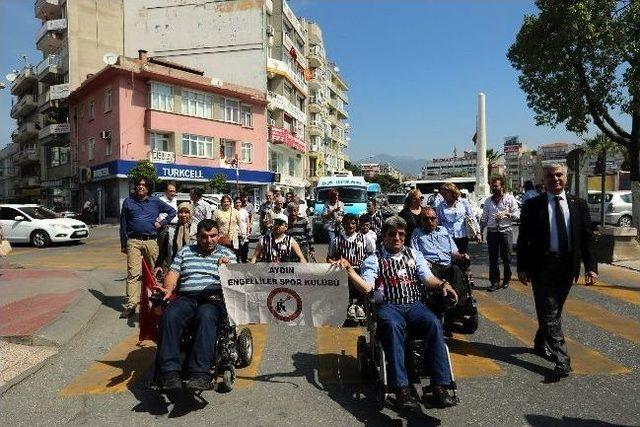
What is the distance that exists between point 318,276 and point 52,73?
5196cm

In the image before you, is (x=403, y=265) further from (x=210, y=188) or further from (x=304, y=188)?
(x=304, y=188)

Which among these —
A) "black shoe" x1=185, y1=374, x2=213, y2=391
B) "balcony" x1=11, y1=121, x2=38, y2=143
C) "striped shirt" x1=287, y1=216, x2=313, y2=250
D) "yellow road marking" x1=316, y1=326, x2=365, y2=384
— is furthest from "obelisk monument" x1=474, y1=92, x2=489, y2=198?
"balcony" x1=11, y1=121, x2=38, y2=143

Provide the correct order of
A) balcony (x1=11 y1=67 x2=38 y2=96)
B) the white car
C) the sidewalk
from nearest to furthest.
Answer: the sidewalk, the white car, balcony (x1=11 y1=67 x2=38 y2=96)

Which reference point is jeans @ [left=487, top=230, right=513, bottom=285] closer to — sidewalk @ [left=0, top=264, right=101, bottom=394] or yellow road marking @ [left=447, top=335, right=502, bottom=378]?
yellow road marking @ [left=447, top=335, right=502, bottom=378]

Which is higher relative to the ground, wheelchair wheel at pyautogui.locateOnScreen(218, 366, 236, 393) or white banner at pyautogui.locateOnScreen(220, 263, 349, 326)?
white banner at pyautogui.locateOnScreen(220, 263, 349, 326)

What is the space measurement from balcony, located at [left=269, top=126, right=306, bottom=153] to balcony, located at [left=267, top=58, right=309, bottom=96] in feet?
17.4

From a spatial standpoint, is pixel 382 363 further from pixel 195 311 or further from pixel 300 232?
pixel 300 232

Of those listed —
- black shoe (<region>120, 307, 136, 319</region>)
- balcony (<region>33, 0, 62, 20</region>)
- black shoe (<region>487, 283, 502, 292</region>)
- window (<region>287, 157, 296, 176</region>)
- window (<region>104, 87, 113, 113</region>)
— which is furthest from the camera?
window (<region>287, 157, 296, 176</region>)

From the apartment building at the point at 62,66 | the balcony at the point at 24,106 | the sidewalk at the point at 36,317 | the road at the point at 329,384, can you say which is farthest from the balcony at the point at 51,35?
the road at the point at 329,384

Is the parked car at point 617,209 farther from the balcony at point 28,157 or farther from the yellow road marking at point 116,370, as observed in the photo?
the balcony at point 28,157

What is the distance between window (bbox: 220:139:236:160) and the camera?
40812 mm

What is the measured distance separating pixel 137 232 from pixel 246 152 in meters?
36.3

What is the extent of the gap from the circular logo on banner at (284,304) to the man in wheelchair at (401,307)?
0.60 metres

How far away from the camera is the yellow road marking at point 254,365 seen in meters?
4.80
